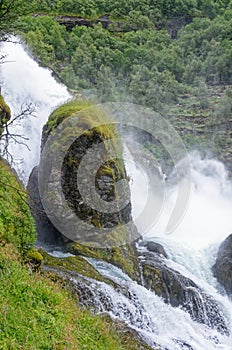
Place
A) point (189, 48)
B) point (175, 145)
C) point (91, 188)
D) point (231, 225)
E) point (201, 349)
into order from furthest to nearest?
1. point (189, 48)
2. point (175, 145)
3. point (231, 225)
4. point (91, 188)
5. point (201, 349)

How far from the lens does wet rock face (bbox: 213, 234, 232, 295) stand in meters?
17.2

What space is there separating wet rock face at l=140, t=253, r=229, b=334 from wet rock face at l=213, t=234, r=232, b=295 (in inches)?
113

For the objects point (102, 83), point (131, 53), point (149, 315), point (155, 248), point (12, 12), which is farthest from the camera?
point (131, 53)

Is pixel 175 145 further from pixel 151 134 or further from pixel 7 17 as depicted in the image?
pixel 7 17

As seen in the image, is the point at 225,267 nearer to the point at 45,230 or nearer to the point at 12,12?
the point at 45,230

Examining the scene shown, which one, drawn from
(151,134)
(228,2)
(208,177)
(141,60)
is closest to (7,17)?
(208,177)

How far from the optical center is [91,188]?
14.7 m

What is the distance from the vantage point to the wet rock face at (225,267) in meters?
17.2

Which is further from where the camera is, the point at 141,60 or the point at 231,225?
the point at 141,60

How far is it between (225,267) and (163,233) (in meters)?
7.00

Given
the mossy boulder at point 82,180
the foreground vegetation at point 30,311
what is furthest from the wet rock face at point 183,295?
the foreground vegetation at point 30,311

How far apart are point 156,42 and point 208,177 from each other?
36.2 m

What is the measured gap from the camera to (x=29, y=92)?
23891mm

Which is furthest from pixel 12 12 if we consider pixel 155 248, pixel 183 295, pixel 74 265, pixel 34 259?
pixel 155 248
